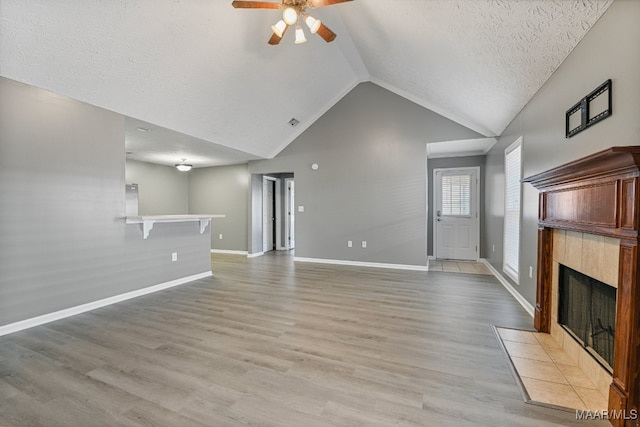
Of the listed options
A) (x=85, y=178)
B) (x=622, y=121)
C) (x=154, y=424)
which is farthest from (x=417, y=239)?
(x=85, y=178)

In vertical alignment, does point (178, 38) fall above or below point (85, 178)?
above

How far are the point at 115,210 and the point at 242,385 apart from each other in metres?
2.90

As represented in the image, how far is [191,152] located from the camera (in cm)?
563

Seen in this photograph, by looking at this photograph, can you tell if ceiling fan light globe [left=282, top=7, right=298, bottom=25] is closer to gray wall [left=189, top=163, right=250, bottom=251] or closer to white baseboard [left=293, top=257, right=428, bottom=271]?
white baseboard [left=293, top=257, right=428, bottom=271]

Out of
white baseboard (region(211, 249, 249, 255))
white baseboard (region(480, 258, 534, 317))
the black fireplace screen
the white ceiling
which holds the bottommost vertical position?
white baseboard (region(211, 249, 249, 255))

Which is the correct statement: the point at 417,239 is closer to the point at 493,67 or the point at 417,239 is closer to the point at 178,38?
the point at 493,67

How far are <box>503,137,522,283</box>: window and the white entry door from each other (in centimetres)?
176

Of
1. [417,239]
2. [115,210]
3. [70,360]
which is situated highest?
[115,210]

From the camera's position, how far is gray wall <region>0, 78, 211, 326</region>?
266 cm

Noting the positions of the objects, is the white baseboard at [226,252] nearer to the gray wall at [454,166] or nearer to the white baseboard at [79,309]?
the white baseboard at [79,309]

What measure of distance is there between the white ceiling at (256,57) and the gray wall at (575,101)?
152 mm
